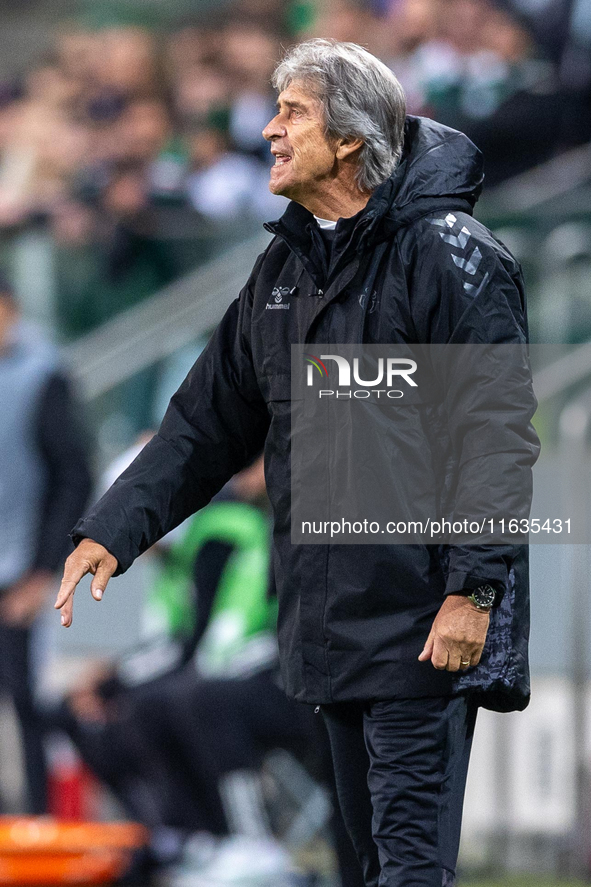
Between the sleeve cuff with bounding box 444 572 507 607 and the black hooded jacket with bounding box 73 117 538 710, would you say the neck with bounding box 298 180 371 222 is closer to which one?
the black hooded jacket with bounding box 73 117 538 710

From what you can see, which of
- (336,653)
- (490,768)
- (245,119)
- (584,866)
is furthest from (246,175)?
(336,653)

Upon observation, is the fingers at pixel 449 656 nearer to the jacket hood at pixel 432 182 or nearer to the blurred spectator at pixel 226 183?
the jacket hood at pixel 432 182

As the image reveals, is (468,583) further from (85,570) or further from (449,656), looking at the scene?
(85,570)

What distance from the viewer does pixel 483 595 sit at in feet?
7.27

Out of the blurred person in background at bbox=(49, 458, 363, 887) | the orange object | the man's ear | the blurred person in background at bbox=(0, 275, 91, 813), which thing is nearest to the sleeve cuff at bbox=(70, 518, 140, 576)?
the man's ear

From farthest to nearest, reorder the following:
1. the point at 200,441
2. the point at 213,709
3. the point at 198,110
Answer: the point at 198,110
the point at 213,709
the point at 200,441

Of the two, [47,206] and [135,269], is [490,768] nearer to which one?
[135,269]

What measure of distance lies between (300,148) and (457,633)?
2.91 feet

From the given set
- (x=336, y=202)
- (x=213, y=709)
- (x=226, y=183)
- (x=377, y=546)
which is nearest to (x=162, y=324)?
(x=226, y=183)

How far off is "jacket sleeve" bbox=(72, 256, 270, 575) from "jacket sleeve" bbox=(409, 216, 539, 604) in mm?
428

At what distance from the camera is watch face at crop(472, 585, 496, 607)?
7.25 ft

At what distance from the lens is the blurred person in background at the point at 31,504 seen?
5.43m

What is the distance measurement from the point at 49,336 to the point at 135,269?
0.52 metres

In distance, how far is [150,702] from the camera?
5.10 m
